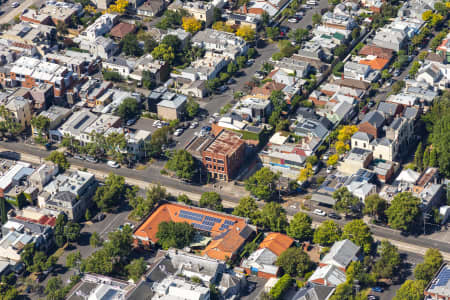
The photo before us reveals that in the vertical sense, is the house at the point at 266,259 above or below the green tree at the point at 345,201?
below

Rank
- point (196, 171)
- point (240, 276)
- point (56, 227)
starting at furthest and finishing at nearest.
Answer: point (196, 171), point (56, 227), point (240, 276)

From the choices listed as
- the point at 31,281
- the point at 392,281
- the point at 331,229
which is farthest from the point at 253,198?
the point at 31,281

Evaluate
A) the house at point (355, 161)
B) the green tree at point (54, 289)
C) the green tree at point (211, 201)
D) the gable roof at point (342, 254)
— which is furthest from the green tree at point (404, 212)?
the green tree at point (54, 289)

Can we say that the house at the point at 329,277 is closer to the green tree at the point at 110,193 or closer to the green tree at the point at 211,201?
the green tree at the point at 211,201

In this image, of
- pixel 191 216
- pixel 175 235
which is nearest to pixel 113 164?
pixel 191 216

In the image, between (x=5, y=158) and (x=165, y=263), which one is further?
(x=5, y=158)

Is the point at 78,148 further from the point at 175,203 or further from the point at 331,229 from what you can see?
Answer: the point at 331,229
